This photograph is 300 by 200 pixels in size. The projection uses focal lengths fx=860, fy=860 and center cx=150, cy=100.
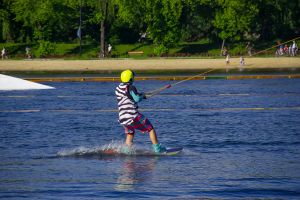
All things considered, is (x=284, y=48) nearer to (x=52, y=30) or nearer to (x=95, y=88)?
(x=52, y=30)

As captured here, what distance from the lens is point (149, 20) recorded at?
249 ft

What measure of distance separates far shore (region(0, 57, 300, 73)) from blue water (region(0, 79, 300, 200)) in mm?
30578

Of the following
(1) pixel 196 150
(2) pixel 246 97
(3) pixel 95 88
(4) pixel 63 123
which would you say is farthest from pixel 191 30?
(1) pixel 196 150

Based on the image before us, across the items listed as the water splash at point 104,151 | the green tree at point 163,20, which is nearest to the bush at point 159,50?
the green tree at point 163,20

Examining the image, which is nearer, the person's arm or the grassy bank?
the person's arm

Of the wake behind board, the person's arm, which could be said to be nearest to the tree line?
the wake behind board

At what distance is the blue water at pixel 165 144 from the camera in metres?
13.7

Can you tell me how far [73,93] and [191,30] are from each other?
1756 inches

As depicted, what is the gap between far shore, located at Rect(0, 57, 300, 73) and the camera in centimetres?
6500

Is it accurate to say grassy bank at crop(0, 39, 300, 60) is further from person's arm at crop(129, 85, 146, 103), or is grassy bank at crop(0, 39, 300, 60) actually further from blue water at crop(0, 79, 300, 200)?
person's arm at crop(129, 85, 146, 103)

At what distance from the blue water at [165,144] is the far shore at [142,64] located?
30.6 m

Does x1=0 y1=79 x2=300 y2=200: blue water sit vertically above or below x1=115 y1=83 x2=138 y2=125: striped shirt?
below

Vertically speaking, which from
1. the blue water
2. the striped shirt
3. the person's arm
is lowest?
the blue water

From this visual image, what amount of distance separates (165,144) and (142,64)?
157 feet
